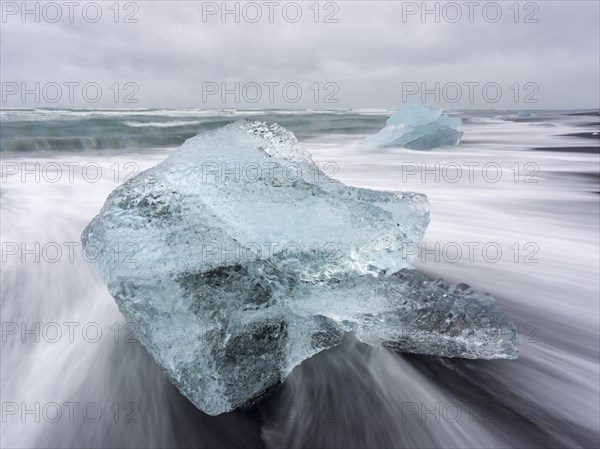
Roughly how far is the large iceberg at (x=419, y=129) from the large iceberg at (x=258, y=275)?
9.38 metres

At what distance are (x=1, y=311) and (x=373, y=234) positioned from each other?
7.54 feet

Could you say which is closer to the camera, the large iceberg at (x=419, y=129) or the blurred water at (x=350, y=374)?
the blurred water at (x=350, y=374)

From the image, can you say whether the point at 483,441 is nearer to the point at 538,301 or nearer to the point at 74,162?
the point at 538,301

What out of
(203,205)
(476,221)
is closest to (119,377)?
(203,205)

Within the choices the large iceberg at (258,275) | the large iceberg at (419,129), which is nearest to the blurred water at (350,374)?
the large iceberg at (258,275)

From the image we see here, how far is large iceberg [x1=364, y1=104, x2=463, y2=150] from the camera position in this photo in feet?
33.5

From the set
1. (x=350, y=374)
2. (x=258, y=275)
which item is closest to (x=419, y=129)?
(x=350, y=374)

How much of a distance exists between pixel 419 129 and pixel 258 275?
9.90 metres

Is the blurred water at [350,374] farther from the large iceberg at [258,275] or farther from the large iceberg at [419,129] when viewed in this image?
the large iceberg at [419,129]

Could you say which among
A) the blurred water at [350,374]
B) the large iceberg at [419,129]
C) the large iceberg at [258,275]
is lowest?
the blurred water at [350,374]

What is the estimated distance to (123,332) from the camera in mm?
2014

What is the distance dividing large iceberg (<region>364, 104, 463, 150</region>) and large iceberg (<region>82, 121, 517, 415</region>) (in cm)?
938

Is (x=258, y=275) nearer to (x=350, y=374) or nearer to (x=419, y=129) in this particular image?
(x=350, y=374)

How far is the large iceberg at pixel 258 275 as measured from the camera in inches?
54.3
